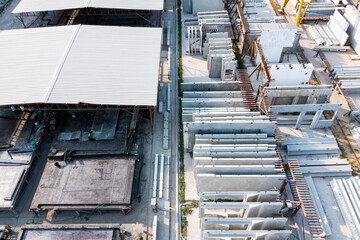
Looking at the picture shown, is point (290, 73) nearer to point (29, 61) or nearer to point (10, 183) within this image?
point (29, 61)

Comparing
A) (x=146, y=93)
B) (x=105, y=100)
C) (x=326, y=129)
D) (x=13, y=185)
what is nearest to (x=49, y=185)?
(x=13, y=185)

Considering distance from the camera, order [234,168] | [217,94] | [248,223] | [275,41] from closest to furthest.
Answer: [248,223], [234,168], [217,94], [275,41]

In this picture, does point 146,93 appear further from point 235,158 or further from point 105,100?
point 235,158

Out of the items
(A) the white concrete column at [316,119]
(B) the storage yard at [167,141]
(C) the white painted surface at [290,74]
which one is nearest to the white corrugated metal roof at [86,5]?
(B) the storage yard at [167,141]

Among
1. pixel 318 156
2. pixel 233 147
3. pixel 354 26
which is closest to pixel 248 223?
pixel 233 147

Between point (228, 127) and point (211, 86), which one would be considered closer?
point (228, 127)

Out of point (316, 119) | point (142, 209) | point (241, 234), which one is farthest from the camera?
point (316, 119)

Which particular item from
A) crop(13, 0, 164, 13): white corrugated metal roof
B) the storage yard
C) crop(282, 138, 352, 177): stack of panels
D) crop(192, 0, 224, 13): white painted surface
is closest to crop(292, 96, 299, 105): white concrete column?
the storage yard
